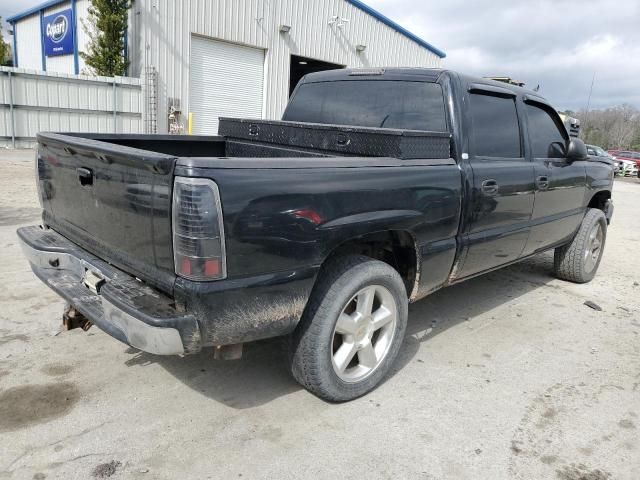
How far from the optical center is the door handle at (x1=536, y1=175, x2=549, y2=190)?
165 inches

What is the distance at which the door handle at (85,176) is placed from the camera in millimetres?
2715

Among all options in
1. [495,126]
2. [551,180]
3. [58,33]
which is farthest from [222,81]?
[495,126]

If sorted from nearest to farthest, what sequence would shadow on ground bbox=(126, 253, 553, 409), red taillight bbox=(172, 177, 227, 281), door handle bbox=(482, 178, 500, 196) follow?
1. red taillight bbox=(172, 177, 227, 281)
2. shadow on ground bbox=(126, 253, 553, 409)
3. door handle bbox=(482, 178, 500, 196)

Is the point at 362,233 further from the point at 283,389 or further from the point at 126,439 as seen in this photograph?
the point at 126,439

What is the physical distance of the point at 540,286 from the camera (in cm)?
548

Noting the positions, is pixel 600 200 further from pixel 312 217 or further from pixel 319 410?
pixel 312 217

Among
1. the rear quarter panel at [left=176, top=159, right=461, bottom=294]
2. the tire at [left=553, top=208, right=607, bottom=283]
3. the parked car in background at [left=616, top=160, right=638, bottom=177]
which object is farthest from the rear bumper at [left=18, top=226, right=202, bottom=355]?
the parked car in background at [left=616, top=160, right=638, bottom=177]

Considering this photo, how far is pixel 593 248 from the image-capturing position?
5.68 m

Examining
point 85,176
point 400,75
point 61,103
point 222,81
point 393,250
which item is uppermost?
point 222,81

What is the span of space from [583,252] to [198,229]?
4.58 m

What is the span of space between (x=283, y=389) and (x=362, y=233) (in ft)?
3.50

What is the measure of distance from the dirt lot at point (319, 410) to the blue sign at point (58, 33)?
14711 millimetres

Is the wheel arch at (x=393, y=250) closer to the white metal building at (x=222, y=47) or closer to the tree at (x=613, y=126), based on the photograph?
the white metal building at (x=222, y=47)

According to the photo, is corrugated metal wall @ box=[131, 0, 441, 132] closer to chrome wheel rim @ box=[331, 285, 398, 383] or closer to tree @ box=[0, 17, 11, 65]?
chrome wheel rim @ box=[331, 285, 398, 383]
